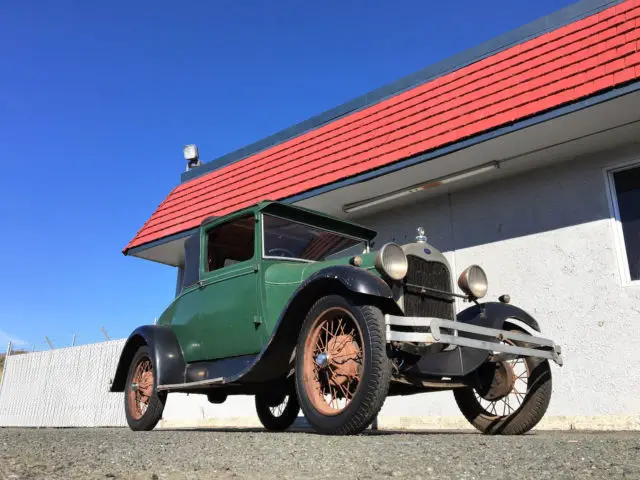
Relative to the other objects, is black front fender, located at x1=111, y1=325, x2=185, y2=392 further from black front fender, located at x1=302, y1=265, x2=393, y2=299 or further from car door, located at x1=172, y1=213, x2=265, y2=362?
black front fender, located at x1=302, y1=265, x2=393, y2=299

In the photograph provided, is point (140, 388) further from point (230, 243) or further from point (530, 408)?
point (530, 408)

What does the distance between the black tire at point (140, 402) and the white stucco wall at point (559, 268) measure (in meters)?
3.14

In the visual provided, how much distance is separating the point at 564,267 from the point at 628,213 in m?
0.87

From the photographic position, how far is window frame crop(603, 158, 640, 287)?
18.1ft

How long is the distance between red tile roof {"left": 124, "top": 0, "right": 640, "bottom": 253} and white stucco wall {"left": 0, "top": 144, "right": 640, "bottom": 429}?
1090 millimetres

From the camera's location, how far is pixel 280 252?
4.84 meters

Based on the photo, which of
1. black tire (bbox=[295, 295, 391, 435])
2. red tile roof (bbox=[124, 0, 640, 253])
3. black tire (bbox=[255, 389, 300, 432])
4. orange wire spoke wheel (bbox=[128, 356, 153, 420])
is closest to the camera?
black tire (bbox=[295, 295, 391, 435])

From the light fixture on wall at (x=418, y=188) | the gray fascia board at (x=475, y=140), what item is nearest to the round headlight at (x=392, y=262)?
the gray fascia board at (x=475, y=140)

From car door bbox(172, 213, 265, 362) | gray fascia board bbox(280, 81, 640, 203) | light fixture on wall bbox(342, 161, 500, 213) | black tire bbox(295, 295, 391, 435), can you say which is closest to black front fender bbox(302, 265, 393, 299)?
black tire bbox(295, 295, 391, 435)

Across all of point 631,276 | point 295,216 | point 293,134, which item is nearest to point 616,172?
point 631,276

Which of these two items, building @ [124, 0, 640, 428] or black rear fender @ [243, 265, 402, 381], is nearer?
black rear fender @ [243, 265, 402, 381]

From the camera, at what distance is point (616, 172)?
593 cm

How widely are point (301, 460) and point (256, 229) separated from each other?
9.28ft

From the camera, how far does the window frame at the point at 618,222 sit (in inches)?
218
